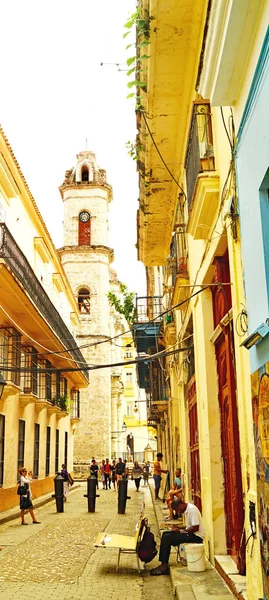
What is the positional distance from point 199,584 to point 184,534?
4.10ft

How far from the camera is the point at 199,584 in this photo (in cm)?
653

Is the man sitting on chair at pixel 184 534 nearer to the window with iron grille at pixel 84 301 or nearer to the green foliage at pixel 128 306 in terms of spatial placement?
the green foliage at pixel 128 306

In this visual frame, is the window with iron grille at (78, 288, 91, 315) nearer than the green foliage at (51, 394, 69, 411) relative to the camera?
No

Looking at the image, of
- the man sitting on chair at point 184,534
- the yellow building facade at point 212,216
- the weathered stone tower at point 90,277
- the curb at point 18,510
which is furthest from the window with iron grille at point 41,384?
the weathered stone tower at point 90,277

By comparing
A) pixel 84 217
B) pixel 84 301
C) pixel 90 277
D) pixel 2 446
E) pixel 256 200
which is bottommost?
pixel 2 446

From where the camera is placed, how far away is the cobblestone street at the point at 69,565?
23.7 ft

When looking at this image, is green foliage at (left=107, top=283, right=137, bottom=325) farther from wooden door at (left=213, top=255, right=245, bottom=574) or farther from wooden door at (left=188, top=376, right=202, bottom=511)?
wooden door at (left=213, top=255, right=245, bottom=574)

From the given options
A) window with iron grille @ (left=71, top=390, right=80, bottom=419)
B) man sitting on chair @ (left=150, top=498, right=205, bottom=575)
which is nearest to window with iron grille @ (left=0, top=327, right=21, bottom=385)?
man sitting on chair @ (left=150, top=498, right=205, bottom=575)

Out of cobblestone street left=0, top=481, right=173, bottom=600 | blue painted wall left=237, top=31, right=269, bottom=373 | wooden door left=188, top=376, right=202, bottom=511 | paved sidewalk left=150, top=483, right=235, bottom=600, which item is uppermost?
blue painted wall left=237, top=31, right=269, bottom=373

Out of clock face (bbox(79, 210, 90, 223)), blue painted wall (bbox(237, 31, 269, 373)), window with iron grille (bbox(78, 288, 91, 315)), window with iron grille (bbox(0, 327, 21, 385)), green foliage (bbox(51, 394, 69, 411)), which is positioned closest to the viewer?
blue painted wall (bbox(237, 31, 269, 373))

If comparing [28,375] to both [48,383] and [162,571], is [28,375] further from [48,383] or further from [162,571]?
[162,571]

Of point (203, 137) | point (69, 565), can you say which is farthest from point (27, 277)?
point (203, 137)

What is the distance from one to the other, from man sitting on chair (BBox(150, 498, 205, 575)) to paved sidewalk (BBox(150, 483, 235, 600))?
0.16m

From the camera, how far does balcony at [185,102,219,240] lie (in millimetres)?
6715
